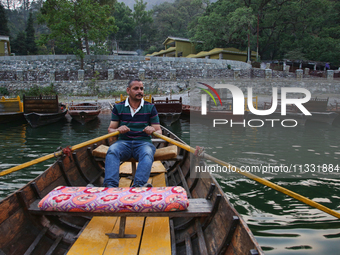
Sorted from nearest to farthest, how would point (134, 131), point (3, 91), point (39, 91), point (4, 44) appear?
point (134, 131), point (39, 91), point (3, 91), point (4, 44)

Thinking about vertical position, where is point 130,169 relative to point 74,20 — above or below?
below

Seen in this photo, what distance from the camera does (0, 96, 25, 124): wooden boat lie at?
13.6 m

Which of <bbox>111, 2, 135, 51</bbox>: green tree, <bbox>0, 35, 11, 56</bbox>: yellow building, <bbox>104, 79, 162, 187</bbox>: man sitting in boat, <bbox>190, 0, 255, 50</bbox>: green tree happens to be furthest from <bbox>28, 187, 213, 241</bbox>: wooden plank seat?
<bbox>111, 2, 135, 51</bbox>: green tree

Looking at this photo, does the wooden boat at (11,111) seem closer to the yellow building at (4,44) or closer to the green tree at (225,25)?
the yellow building at (4,44)

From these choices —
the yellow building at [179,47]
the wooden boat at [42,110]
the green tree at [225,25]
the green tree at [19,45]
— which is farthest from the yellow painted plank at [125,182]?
the green tree at [19,45]

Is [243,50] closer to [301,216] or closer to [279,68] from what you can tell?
[279,68]

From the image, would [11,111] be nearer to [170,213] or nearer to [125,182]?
[125,182]

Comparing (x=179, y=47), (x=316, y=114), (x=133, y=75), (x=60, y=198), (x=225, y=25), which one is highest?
(x=225, y=25)

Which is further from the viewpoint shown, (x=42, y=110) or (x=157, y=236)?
(x=42, y=110)

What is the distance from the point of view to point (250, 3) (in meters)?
35.1

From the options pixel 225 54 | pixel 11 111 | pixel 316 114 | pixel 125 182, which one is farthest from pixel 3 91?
pixel 225 54

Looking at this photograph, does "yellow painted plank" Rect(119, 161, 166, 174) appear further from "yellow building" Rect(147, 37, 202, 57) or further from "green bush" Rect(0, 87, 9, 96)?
"yellow building" Rect(147, 37, 202, 57)

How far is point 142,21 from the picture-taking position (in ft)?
151

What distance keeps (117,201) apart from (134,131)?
57.2 inches
